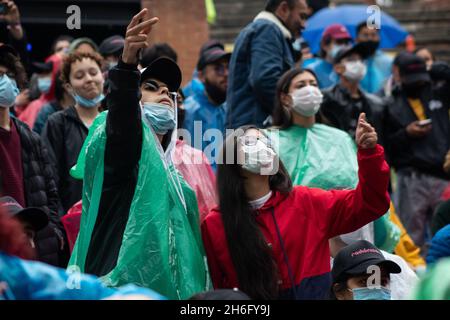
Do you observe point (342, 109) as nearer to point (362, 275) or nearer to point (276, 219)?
point (362, 275)

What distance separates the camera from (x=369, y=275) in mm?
6062

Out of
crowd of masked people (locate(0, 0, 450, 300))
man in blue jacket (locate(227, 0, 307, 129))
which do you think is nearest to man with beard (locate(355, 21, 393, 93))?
crowd of masked people (locate(0, 0, 450, 300))

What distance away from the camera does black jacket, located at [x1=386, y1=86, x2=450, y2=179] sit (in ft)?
34.7

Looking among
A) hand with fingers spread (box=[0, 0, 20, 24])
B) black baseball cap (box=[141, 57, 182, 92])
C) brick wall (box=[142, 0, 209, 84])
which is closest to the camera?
black baseball cap (box=[141, 57, 182, 92])

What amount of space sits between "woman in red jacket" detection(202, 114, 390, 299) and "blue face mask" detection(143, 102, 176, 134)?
1.12ft

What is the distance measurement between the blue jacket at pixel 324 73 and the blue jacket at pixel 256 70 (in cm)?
236

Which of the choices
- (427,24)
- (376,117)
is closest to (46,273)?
(376,117)

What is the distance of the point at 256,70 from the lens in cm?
841

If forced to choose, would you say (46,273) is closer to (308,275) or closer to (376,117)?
(308,275)

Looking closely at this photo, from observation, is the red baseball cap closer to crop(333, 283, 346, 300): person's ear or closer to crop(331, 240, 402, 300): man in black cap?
crop(331, 240, 402, 300): man in black cap

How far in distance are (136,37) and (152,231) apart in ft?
3.22

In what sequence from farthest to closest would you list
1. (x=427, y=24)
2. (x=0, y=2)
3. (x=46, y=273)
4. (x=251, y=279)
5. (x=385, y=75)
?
(x=427, y=24)
(x=385, y=75)
(x=0, y=2)
(x=251, y=279)
(x=46, y=273)

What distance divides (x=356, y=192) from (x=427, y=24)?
12563 mm

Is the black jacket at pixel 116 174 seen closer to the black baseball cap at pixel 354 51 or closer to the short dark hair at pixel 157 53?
the short dark hair at pixel 157 53
